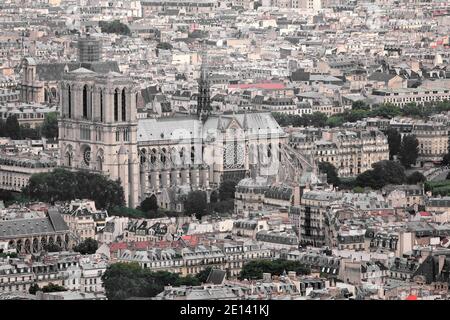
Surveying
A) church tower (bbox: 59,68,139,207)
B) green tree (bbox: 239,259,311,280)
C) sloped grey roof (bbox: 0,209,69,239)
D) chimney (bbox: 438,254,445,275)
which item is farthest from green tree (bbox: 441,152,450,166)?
chimney (bbox: 438,254,445,275)

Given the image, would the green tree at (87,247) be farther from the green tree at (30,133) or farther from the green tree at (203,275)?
the green tree at (30,133)

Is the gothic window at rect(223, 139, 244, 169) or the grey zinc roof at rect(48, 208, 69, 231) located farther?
the gothic window at rect(223, 139, 244, 169)

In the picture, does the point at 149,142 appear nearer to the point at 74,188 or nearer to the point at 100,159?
the point at 100,159

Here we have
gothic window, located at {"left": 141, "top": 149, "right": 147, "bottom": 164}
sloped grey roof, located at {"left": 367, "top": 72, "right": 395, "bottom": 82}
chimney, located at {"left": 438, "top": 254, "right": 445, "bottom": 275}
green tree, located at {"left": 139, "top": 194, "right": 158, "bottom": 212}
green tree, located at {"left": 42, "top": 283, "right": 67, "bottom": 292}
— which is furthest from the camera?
sloped grey roof, located at {"left": 367, "top": 72, "right": 395, "bottom": 82}

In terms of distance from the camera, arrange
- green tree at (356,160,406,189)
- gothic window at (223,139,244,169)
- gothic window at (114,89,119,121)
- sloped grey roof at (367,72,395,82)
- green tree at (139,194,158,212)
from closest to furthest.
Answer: green tree at (139,194,158,212) < gothic window at (114,89,119,121) < green tree at (356,160,406,189) < gothic window at (223,139,244,169) < sloped grey roof at (367,72,395,82)

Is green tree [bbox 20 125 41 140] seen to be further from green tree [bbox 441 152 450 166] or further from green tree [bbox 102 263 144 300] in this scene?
green tree [bbox 102 263 144 300]

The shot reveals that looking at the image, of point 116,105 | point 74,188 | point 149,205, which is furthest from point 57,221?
point 116,105
